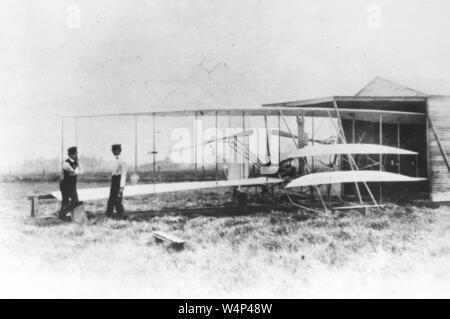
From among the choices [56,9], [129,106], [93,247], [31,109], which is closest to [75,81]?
[31,109]

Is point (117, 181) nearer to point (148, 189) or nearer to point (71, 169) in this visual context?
point (148, 189)

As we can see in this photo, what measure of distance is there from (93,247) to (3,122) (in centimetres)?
291

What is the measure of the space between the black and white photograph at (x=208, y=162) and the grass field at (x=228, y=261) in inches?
1.1

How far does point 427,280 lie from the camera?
5.74 metres

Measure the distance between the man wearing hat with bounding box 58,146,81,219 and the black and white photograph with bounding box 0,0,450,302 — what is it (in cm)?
3

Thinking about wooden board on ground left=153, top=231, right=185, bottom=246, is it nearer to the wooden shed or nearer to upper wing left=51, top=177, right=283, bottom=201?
upper wing left=51, top=177, right=283, bottom=201

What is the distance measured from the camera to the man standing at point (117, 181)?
8.49 metres

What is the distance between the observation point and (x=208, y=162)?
10219mm

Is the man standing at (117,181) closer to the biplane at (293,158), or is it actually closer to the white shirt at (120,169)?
the white shirt at (120,169)

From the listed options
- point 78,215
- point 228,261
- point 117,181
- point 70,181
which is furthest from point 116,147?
point 228,261

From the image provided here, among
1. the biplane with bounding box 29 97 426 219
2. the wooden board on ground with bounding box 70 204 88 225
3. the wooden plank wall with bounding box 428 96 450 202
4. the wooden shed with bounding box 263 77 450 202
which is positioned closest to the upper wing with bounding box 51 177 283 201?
the biplane with bounding box 29 97 426 219

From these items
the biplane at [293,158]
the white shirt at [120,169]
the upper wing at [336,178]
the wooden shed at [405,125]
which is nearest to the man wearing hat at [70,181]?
the biplane at [293,158]

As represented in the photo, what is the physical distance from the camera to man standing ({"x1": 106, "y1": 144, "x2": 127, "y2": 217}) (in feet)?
27.9
